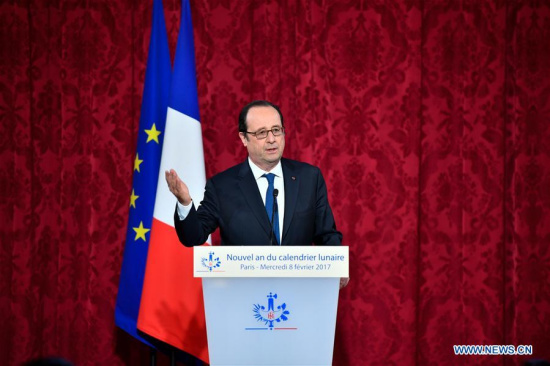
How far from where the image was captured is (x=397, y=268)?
14.0 feet

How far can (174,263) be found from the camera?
3.59 m

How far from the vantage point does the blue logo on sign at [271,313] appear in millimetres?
2277

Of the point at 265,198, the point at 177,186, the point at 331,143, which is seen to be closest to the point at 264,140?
the point at 265,198

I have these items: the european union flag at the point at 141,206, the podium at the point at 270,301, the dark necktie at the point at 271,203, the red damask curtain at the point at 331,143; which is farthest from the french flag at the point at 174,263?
the podium at the point at 270,301

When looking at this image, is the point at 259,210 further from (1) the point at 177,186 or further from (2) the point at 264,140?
(1) the point at 177,186

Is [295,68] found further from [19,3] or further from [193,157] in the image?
[19,3]

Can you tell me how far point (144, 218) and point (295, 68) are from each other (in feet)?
4.72

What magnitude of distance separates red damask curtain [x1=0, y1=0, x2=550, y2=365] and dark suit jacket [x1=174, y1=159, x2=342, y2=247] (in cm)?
121

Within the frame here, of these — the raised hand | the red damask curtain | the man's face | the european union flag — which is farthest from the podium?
the red damask curtain

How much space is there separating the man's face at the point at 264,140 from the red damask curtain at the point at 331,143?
1197 mm

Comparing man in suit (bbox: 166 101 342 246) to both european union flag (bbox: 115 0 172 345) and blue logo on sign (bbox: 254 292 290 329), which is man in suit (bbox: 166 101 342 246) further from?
european union flag (bbox: 115 0 172 345)

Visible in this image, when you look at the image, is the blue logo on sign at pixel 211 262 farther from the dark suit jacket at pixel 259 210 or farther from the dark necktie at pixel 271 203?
the dark necktie at pixel 271 203

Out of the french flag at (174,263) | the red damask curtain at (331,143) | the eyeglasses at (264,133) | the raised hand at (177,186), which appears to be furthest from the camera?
the red damask curtain at (331,143)

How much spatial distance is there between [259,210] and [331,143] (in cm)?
151
